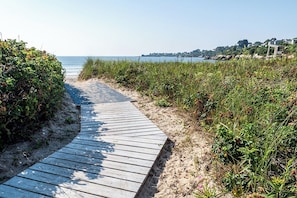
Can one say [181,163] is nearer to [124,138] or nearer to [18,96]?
[124,138]

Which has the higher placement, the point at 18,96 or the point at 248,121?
the point at 18,96

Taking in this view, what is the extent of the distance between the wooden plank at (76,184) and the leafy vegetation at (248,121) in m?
1.13

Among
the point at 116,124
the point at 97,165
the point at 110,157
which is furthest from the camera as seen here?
the point at 116,124

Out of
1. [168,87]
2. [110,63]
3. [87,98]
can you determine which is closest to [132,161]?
[168,87]

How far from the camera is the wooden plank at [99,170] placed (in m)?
2.74

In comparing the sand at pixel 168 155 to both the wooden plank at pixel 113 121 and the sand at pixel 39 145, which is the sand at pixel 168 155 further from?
the wooden plank at pixel 113 121

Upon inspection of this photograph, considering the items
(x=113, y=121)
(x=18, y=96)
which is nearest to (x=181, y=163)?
(x=113, y=121)

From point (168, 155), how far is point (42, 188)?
1.80m

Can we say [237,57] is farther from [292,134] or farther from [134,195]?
[134,195]

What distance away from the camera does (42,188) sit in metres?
2.45

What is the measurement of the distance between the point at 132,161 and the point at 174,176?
0.57 metres

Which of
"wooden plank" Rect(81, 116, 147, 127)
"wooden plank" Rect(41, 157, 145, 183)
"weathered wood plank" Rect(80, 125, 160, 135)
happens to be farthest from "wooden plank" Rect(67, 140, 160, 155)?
"wooden plank" Rect(81, 116, 147, 127)

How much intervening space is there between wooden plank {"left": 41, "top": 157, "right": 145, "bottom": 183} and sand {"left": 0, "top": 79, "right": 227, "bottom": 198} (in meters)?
0.16

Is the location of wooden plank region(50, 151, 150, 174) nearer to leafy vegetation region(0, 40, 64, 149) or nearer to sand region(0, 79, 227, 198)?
sand region(0, 79, 227, 198)
